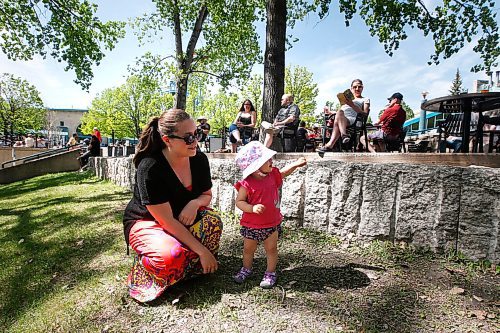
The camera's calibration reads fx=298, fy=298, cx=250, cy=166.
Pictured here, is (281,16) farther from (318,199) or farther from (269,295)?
(269,295)

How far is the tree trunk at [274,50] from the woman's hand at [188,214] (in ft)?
12.9

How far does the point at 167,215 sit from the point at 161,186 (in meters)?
0.22

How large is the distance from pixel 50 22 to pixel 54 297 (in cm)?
961

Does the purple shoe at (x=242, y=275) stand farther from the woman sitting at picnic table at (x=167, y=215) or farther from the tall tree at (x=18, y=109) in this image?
the tall tree at (x=18, y=109)

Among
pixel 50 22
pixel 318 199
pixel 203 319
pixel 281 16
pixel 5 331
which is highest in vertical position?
pixel 50 22

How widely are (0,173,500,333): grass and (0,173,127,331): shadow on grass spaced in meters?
0.02

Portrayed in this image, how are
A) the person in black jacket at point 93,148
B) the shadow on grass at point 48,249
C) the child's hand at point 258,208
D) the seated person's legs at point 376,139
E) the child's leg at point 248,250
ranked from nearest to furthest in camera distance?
the child's hand at point 258,208 → the child's leg at point 248,250 → the shadow on grass at point 48,249 → the seated person's legs at point 376,139 → the person in black jacket at point 93,148

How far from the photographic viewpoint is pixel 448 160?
114 inches

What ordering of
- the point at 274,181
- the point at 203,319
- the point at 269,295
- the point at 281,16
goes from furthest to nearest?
1. the point at 281,16
2. the point at 274,181
3. the point at 269,295
4. the point at 203,319

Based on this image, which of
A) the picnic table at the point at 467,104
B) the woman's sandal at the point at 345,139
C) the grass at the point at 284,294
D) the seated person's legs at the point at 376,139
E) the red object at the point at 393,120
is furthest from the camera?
the seated person's legs at the point at 376,139

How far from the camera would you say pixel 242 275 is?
7.88 ft

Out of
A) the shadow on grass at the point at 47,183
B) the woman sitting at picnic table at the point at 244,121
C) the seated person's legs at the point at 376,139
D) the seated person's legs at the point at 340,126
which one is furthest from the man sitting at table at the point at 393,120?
the shadow on grass at the point at 47,183

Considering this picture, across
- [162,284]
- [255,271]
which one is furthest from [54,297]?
[255,271]

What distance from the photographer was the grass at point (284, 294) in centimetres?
188
